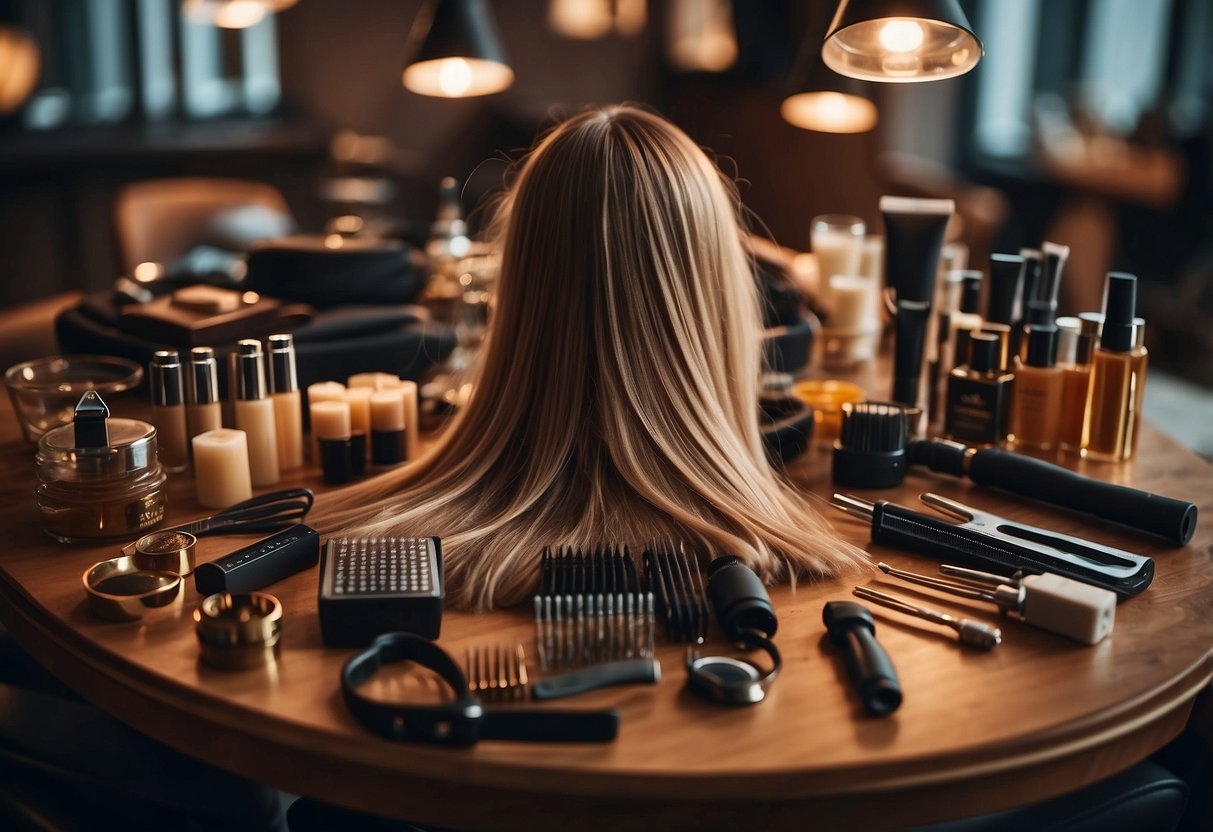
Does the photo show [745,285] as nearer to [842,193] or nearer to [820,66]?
[820,66]

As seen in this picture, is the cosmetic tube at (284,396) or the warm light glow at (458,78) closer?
the cosmetic tube at (284,396)

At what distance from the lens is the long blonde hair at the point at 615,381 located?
108 cm

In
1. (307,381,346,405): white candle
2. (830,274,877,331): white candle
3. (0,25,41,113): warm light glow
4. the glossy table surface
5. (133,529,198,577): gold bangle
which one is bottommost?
the glossy table surface

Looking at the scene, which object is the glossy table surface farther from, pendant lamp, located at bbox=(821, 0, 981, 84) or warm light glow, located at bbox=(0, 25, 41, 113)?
warm light glow, located at bbox=(0, 25, 41, 113)

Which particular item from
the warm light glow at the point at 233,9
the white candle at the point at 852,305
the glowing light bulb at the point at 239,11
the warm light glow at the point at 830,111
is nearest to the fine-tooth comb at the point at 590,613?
the white candle at the point at 852,305

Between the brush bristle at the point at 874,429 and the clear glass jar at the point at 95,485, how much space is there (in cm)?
76

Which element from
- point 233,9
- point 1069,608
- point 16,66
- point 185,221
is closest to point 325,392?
point 1069,608

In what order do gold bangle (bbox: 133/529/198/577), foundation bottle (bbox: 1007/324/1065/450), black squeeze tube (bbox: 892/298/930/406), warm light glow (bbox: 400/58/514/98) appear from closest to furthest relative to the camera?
gold bangle (bbox: 133/529/198/577), foundation bottle (bbox: 1007/324/1065/450), black squeeze tube (bbox: 892/298/930/406), warm light glow (bbox: 400/58/514/98)

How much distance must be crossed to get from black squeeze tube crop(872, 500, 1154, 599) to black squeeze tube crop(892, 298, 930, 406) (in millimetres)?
396

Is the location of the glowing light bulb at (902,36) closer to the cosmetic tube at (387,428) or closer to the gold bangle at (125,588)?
the cosmetic tube at (387,428)

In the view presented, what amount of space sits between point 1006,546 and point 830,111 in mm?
1048

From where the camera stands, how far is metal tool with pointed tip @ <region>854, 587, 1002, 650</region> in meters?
0.92

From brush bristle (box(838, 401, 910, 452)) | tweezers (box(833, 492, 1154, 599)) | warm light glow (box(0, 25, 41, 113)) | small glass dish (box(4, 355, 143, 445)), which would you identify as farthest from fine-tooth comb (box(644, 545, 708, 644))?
warm light glow (box(0, 25, 41, 113))

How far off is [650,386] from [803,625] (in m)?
0.28
